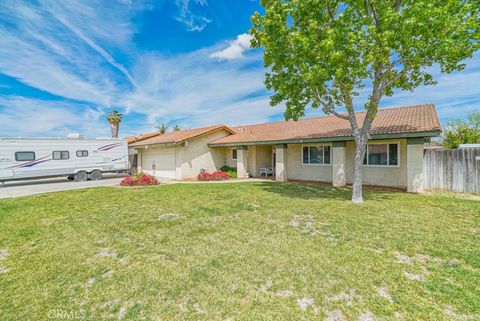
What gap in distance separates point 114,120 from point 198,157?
21106mm

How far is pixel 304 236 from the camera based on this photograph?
17.1 feet

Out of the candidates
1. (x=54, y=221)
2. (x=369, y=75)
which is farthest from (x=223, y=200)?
(x=369, y=75)

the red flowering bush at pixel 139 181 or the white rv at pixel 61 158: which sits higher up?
the white rv at pixel 61 158

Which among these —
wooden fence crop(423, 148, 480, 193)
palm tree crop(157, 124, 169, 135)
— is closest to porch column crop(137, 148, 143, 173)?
wooden fence crop(423, 148, 480, 193)

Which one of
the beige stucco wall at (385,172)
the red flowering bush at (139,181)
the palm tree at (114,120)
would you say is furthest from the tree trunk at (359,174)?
the palm tree at (114,120)

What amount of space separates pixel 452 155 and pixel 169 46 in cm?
1672

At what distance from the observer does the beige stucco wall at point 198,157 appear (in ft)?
54.8

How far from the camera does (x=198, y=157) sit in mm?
17578

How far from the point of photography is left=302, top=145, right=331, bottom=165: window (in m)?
13.6

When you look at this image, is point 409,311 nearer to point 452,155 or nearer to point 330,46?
point 330,46

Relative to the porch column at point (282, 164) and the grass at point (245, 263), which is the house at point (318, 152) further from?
the grass at point (245, 263)

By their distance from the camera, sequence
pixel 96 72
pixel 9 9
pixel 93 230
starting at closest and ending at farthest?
pixel 93 230 → pixel 9 9 → pixel 96 72

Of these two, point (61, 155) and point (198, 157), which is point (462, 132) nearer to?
point (198, 157)

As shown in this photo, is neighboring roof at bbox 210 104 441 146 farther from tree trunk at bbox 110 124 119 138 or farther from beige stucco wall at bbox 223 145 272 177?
tree trunk at bbox 110 124 119 138
